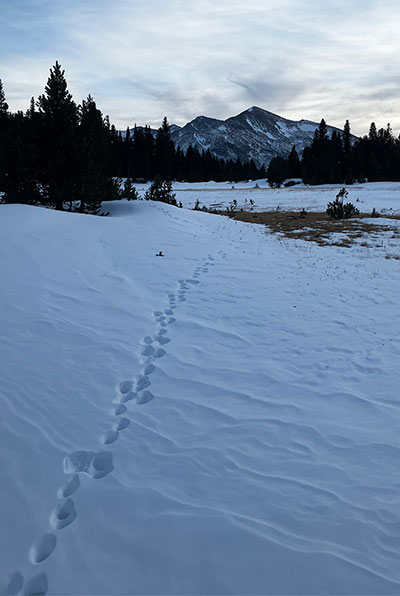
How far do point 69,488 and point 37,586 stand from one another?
0.78m

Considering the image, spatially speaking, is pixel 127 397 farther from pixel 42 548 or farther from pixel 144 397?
pixel 42 548

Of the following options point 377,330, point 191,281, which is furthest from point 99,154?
point 377,330

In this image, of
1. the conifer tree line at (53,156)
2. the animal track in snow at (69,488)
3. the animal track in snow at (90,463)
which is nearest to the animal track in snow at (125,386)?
the animal track in snow at (90,463)

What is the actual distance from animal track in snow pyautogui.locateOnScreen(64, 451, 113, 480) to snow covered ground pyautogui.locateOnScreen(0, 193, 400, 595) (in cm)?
1

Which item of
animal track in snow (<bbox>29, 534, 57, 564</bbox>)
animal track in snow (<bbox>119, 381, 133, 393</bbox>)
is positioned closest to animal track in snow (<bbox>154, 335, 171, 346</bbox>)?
animal track in snow (<bbox>119, 381, 133, 393</bbox>)

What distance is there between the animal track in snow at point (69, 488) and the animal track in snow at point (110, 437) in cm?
51

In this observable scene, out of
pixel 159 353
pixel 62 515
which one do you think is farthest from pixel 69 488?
pixel 159 353

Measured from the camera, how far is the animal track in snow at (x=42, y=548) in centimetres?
250

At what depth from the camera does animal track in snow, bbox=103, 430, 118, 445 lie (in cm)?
365

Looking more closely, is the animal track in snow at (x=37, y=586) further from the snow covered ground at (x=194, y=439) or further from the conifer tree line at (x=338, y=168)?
the conifer tree line at (x=338, y=168)

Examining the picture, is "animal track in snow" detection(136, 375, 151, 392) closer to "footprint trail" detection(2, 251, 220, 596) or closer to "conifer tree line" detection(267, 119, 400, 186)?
"footprint trail" detection(2, 251, 220, 596)

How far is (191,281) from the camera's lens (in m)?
9.34

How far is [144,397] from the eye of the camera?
4.44m

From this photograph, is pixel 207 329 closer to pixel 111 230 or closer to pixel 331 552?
pixel 331 552
